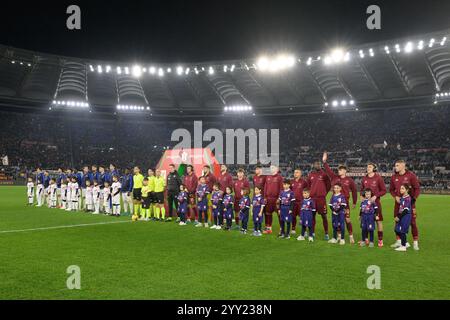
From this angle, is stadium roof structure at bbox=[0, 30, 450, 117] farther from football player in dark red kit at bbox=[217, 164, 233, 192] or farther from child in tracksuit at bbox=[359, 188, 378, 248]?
child in tracksuit at bbox=[359, 188, 378, 248]

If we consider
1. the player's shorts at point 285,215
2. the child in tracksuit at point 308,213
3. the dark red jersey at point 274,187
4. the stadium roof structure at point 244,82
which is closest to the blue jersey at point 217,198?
the dark red jersey at point 274,187

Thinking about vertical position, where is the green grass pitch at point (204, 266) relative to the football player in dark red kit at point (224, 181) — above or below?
below

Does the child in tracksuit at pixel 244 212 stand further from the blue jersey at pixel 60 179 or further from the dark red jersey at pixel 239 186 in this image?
the blue jersey at pixel 60 179

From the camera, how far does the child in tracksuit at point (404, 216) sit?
9289mm

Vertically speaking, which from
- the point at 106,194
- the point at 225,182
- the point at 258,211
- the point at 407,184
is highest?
the point at 407,184

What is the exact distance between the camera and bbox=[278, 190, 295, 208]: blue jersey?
1116 cm

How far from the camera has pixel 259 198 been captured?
38.2ft

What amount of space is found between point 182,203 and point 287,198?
4214 mm

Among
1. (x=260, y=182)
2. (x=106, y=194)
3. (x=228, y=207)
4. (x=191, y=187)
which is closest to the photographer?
(x=260, y=182)

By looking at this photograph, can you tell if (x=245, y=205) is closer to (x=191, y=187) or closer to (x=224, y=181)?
(x=224, y=181)

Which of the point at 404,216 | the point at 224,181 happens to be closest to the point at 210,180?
the point at 224,181

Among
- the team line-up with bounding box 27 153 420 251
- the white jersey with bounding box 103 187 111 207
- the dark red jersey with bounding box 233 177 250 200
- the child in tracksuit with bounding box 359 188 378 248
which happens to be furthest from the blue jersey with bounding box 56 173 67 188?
the child in tracksuit with bounding box 359 188 378 248

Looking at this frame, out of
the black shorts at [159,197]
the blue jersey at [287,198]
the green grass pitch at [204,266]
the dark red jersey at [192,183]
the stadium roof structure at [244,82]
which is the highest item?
the stadium roof structure at [244,82]

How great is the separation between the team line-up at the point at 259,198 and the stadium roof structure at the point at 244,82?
23.8 meters
